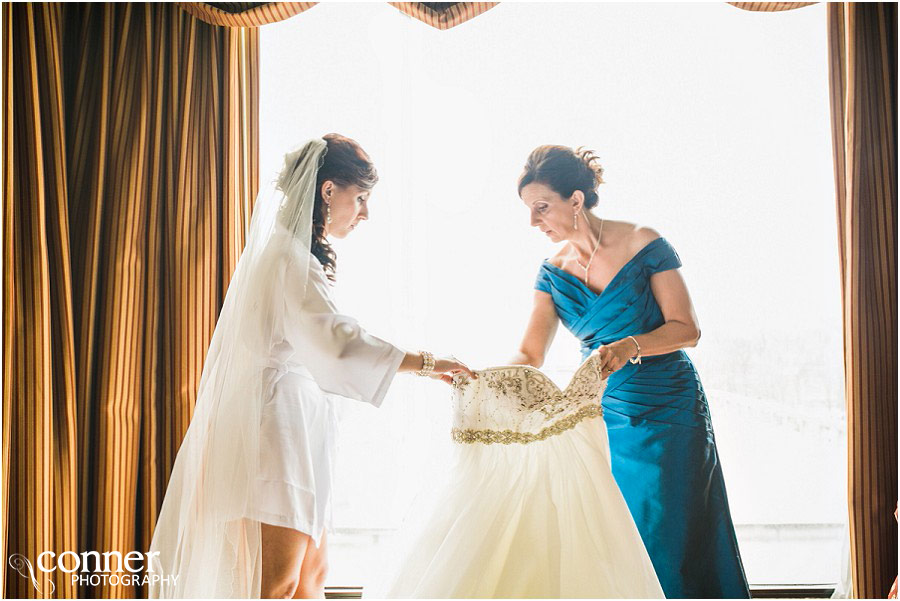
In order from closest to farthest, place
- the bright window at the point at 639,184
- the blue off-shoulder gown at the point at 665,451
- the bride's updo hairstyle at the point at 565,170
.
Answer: the blue off-shoulder gown at the point at 665,451, the bride's updo hairstyle at the point at 565,170, the bright window at the point at 639,184

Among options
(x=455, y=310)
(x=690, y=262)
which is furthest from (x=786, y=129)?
(x=455, y=310)

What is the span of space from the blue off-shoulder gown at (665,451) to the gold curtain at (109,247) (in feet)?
4.60

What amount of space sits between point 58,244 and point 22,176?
26 cm

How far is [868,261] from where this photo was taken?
236 cm

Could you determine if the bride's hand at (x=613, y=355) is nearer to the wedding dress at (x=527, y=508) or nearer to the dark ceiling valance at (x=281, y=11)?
the wedding dress at (x=527, y=508)

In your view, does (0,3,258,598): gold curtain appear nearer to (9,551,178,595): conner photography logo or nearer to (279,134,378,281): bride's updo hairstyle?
(9,551,178,595): conner photography logo

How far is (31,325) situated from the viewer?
223 cm

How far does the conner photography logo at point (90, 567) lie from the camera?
2227 mm

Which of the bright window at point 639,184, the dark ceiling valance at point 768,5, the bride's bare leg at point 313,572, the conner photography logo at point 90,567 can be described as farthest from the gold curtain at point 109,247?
the dark ceiling valance at point 768,5

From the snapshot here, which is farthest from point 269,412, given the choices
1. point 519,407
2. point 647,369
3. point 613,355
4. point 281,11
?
point 281,11

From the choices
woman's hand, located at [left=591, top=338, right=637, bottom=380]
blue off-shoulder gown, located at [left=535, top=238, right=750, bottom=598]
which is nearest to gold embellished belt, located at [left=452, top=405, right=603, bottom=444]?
woman's hand, located at [left=591, top=338, right=637, bottom=380]

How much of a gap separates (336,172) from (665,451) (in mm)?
1347

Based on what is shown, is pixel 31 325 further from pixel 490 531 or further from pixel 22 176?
pixel 490 531

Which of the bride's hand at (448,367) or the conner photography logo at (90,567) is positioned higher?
the bride's hand at (448,367)
